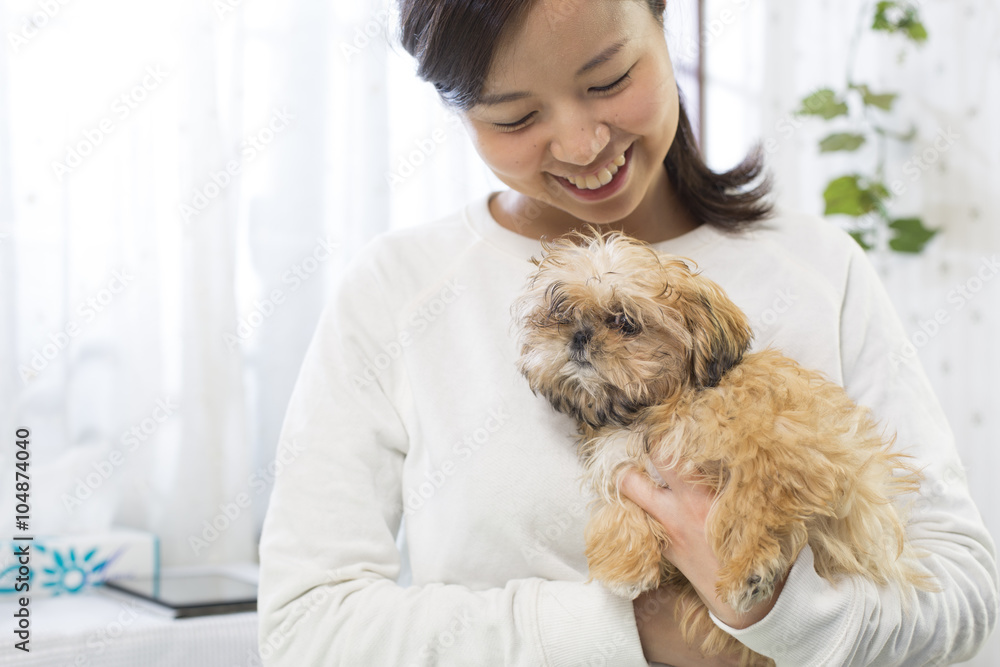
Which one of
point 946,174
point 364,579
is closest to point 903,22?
point 946,174

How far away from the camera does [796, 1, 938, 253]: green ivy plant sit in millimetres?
3582

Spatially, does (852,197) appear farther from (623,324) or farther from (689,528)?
(689,528)

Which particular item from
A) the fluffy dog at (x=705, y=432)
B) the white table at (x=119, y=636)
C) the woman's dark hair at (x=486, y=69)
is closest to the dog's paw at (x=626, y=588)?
the fluffy dog at (x=705, y=432)

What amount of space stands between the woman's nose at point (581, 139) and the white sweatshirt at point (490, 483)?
11.7 inches

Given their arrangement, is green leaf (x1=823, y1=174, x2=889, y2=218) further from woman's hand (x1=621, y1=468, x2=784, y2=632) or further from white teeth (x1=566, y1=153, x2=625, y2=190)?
woman's hand (x1=621, y1=468, x2=784, y2=632)

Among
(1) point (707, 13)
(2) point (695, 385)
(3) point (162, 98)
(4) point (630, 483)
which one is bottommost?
(4) point (630, 483)

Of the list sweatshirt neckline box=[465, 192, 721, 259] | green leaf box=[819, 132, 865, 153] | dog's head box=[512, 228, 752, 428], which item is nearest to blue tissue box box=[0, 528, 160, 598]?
sweatshirt neckline box=[465, 192, 721, 259]

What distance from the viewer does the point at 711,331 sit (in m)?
1.36

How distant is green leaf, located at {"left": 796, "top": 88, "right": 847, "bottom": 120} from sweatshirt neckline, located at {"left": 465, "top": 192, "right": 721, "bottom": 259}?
2376mm

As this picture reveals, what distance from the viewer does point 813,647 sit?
3.91 ft

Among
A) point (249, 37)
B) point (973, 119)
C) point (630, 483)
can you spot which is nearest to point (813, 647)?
point (630, 483)

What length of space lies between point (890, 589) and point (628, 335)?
2.02 ft

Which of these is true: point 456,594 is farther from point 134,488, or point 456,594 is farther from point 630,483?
point 134,488

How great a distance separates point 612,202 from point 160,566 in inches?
81.5
